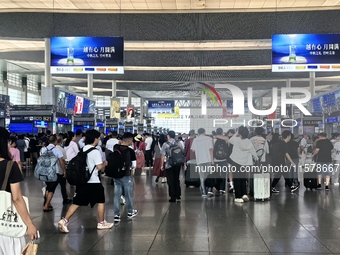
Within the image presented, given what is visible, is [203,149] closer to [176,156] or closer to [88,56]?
[176,156]

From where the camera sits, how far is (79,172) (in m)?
7.12

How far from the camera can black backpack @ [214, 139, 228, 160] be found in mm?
11555

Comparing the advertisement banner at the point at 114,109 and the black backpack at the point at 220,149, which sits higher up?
the advertisement banner at the point at 114,109

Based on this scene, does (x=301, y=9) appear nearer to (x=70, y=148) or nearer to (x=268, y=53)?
(x=268, y=53)

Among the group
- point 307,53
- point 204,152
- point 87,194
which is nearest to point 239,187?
point 204,152

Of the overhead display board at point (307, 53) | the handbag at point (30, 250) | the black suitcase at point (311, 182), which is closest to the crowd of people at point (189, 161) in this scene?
the black suitcase at point (311, 182)

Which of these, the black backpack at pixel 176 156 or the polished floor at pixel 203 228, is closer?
the polished floor at pixel 203 228

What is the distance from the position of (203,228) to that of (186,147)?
621 cm

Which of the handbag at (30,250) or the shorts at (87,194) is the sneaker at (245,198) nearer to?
the shorts at (87,194)

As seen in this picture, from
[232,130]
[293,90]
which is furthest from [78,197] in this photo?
[293,90]

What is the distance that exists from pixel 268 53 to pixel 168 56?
5.74 metres

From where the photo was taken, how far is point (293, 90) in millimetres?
13977

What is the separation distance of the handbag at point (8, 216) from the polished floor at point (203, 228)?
7.82ft

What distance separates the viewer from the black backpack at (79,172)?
712 cm
